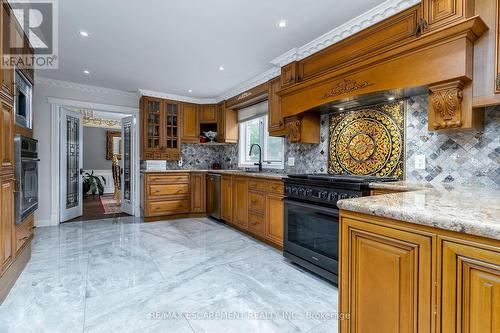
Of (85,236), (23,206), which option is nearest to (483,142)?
(23,206)

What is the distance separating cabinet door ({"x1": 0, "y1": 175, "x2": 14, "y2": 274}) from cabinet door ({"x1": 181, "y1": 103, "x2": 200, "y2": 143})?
3098mm

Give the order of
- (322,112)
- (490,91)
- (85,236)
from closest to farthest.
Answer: (490,91) < (322,112) < (85,236)

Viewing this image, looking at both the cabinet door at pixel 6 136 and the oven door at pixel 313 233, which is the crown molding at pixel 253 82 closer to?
the oven door at pixel 313 233

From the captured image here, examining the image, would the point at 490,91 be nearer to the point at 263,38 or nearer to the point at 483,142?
the point at 483,142

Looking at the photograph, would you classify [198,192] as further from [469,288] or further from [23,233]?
[469,288]

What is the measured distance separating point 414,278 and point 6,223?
2816 mm

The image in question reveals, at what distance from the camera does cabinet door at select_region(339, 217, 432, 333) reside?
0.88 meters

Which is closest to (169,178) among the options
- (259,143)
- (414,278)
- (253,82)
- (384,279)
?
(259,143)

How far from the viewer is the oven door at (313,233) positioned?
2.23m

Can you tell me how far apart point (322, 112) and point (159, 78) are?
8.68 ft

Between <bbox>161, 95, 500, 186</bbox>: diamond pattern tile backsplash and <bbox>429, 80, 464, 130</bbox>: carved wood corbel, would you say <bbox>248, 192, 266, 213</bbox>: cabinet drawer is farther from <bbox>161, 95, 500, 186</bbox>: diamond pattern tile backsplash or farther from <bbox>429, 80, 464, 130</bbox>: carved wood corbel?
<bbox>429, 80, 464, 130</bbox>: carved wood corbel

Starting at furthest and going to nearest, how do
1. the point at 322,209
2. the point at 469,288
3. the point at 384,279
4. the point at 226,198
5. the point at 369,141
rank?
the point at 226,198 < the point at 369,141 < the point at 322,209 < the point at 384,279 < the point at 469,288

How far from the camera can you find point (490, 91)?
1599 mm

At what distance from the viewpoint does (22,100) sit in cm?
262
